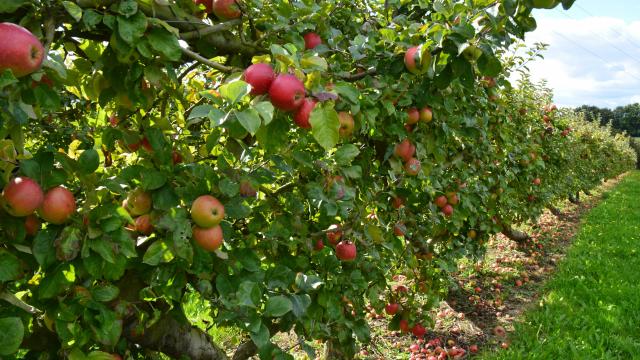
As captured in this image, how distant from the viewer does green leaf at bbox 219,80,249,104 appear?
1042 millimetres

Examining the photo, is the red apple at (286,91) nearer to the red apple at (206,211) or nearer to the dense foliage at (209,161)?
the dense foliage at (209,161)

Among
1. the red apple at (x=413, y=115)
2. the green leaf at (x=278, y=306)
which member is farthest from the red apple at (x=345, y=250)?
the green leaf at (x=278, y=306)

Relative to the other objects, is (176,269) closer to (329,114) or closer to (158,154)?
(158,154)

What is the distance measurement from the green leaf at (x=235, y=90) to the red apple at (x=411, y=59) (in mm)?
693

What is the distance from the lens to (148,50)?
1.20 meters

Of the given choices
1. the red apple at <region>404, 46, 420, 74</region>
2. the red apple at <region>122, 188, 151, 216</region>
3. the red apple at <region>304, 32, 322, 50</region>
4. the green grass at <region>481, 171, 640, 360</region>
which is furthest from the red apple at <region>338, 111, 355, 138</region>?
the green grass at <region>481, 171, 640, 360</region>

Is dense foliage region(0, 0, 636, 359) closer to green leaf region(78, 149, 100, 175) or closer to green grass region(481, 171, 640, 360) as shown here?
green leaf region(78, 149, 100, 175)

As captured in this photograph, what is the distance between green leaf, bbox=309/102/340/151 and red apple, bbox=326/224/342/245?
3.30 feet

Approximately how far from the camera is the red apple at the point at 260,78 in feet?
3.87

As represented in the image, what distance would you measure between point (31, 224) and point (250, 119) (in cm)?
66

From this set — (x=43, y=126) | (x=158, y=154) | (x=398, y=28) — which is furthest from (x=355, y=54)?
(x=43, y=126)

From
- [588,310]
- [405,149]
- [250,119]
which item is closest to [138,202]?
[250,119]

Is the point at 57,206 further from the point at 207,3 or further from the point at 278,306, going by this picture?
the point at 207,3

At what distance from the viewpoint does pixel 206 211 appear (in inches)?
50.9
